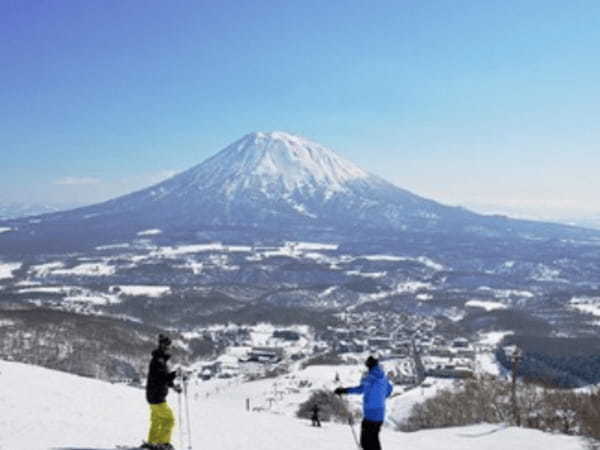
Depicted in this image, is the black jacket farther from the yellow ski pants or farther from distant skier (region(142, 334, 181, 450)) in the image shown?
the yellow ski pants

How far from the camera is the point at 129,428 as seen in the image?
16.8 metres

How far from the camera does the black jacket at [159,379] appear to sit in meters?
12.6

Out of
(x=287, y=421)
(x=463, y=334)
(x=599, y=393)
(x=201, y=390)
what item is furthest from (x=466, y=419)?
(x=463, y=334)

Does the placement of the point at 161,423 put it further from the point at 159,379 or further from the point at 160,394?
the point at 159,379

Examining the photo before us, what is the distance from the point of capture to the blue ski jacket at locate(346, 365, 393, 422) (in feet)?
40.6

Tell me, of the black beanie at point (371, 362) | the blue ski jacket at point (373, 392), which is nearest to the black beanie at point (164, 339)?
the blue ski jacket at point (373, 392)

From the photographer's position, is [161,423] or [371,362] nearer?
[371,362]

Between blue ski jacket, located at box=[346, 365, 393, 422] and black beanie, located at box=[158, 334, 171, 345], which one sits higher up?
black beanie, located at box=[158, 334, 171, 345]

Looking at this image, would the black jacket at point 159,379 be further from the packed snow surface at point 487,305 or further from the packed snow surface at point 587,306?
the packed snow surface at point 487,305

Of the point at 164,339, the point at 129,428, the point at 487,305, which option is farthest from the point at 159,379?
the point at 487,305

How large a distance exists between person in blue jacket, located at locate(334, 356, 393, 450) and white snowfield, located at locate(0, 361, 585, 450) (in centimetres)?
394

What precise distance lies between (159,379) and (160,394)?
→ 0.27 m

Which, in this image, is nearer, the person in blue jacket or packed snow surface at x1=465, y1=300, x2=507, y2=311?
the person in blue jacket

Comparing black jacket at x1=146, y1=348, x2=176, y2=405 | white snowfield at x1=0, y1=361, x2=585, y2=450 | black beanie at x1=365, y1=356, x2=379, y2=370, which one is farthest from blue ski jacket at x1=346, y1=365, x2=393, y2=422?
white snowfield at x1=0, y1=361, x2=585, y2=450
